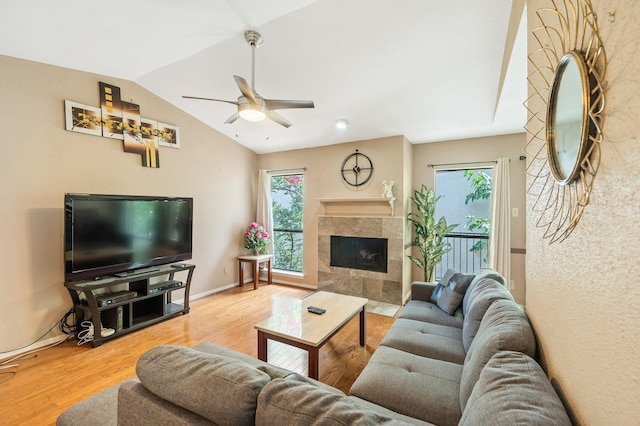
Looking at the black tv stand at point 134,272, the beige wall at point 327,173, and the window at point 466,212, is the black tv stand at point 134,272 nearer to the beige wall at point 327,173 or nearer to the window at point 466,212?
the beige wall at point 327,173

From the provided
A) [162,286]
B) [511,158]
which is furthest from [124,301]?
[511,158]

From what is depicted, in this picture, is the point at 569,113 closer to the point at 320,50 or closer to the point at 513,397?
the point at 513,397

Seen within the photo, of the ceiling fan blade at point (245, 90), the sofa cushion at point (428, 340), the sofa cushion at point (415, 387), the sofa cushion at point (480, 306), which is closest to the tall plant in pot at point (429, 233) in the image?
the sofa cushion at point (428, 340)

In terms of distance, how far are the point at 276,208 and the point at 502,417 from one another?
5.00 metres

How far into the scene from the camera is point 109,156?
3.36m

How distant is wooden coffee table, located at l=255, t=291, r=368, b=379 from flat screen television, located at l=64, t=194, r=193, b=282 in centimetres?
201

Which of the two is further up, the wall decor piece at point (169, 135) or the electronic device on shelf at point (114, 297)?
the wall decor piece at point (169, 135)

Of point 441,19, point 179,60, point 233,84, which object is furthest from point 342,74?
point 179,60

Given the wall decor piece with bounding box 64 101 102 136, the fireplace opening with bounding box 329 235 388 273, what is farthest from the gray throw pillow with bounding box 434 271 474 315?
the wall decor piece with bounding box 64 101 102 136

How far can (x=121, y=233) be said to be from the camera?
3154 millimetres

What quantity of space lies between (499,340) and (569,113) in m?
0.96

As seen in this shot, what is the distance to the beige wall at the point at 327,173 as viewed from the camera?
4195 millimetres

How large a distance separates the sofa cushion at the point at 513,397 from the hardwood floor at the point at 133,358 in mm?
1406

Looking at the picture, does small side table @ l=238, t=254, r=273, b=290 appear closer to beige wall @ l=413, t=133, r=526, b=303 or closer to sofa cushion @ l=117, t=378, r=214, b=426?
beige wall @ l=413, t=133, r=526, b=303
